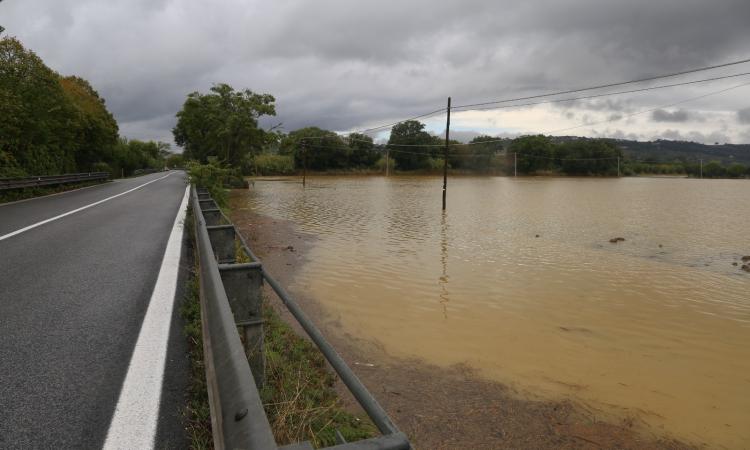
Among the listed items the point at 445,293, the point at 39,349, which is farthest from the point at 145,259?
the point at 445,293

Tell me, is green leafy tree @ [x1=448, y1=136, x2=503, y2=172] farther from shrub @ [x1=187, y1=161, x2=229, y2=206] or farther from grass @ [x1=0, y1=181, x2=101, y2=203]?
shrub @ [x1=187, y1=161, x2=229, y2=206]

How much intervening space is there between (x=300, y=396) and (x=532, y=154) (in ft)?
391

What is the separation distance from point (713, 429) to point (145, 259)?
8.03 m

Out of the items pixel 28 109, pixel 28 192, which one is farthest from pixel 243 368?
pixel 28 109

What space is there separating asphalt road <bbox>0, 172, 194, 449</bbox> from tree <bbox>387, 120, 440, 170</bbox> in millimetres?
95397

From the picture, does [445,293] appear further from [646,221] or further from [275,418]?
[646,221]

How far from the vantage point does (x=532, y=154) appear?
115 metres

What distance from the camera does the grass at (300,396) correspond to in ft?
9.27

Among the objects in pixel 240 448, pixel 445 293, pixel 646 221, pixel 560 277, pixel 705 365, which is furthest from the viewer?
pixel 646 221

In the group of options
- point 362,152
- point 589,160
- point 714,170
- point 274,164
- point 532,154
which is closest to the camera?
point 274,164

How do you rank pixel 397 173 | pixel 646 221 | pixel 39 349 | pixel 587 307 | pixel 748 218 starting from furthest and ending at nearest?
pixel 397 173 < pixel 748 218 < pixel 646 221 < pixel 587 307 < pixel 39 349

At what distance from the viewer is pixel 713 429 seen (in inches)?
190

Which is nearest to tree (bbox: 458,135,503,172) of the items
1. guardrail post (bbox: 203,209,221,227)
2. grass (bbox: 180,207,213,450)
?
guardrail post (bbox: 203,209,221,227)

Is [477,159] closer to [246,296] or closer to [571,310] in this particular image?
[571,310]
